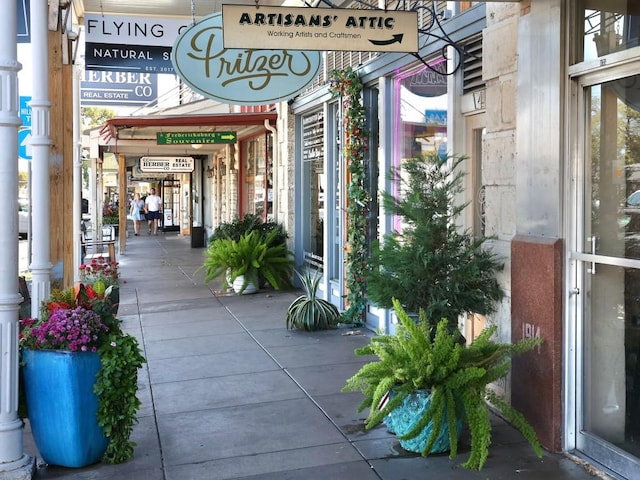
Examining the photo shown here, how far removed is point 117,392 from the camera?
4582mm

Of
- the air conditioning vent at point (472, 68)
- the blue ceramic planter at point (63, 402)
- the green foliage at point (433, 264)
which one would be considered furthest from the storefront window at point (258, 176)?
the blue ceramic planter at point (63, 402)

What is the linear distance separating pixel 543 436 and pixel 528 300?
2.86ft

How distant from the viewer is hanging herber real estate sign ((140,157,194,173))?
75.3 ft

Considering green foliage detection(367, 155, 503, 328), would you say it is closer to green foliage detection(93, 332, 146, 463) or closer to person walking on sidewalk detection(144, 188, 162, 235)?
green foliage detection(93, 332, 146, 463)

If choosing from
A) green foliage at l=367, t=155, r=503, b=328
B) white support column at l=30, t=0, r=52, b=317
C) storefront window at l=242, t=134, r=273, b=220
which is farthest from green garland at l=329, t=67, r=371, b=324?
storefront window at l=242, t=134, r=273, b=220

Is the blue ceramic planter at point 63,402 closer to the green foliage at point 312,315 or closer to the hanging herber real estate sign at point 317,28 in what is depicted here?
the hanging herber real estate sign at point 317,28

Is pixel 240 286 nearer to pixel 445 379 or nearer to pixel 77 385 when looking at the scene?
pixel 77 385

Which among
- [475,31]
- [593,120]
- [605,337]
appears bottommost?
[605,337]

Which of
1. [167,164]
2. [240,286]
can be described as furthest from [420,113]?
[167,164]

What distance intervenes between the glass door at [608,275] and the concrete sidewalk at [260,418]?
315 millimetres

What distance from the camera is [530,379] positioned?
16.2 feet

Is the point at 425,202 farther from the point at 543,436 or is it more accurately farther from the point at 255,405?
the point at 255,405

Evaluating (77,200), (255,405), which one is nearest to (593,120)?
(255,405)

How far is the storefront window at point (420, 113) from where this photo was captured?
24.6 ft
